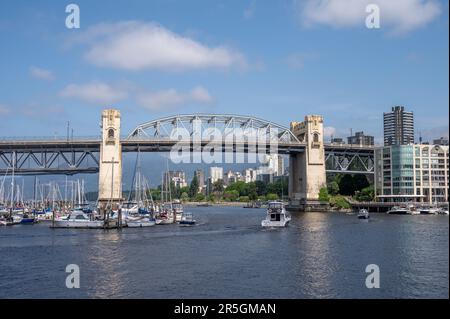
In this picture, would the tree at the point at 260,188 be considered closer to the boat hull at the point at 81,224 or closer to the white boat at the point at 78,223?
the white boat at the point at 78,223

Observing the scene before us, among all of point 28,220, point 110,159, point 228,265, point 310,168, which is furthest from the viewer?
point 310,168

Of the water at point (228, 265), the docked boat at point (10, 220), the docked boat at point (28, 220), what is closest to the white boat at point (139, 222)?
the water at point (228, 265)

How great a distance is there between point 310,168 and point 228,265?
7453 centimetres

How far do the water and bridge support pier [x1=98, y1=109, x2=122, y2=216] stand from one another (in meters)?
39.5

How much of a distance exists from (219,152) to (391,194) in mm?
34951

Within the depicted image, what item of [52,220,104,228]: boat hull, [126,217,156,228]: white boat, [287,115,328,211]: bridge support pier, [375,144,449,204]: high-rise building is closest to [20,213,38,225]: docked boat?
[52,220,104,228]: boat hull

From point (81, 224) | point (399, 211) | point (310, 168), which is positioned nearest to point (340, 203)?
point (310, 168)

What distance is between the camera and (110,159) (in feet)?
300

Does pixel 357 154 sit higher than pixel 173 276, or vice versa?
pixel 357 154

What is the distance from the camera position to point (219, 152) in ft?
339

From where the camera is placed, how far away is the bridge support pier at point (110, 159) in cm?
8956

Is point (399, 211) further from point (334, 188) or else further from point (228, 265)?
point (228, 265)
